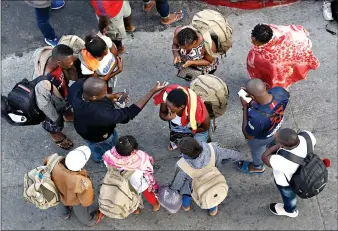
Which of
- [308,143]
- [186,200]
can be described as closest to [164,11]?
[186,200]

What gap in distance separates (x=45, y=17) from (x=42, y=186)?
281 centimetres

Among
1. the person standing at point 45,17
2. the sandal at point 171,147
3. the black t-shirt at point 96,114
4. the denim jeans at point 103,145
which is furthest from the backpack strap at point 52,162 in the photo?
the person standing at point 45,17

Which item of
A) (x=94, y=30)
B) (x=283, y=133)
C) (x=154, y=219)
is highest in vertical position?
(x=283, y=133)

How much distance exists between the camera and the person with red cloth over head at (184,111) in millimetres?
4574

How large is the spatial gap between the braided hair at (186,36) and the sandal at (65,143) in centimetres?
194

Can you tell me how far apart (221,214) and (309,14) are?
3386 millimetres

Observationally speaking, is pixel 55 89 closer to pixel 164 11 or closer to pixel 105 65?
pixel 105 65

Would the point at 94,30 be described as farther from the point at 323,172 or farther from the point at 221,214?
the point at 323,172

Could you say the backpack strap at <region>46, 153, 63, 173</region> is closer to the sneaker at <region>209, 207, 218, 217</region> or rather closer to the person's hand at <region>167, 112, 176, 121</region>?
the person's hand at <region>167, 112, 176, 121</region>

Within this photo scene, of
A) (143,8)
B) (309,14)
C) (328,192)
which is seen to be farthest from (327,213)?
(143,8)

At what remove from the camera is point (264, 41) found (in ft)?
16.4

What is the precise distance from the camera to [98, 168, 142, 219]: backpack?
4.63 metres

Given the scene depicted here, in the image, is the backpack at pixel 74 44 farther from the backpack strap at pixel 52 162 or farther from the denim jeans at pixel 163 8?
the denim jeans at pixel 163 8

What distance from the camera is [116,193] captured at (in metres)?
4.62
